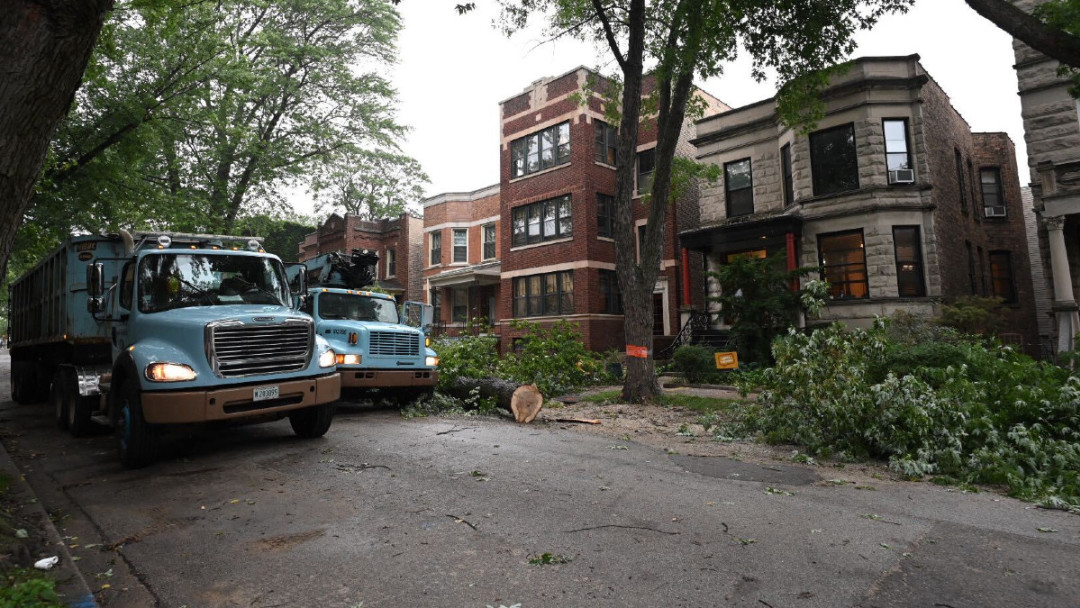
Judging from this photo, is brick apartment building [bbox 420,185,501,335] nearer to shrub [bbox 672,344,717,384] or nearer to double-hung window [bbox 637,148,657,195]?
double-hung window [bbox 637,148,657,195]

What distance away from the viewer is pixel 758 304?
1520 centimetres

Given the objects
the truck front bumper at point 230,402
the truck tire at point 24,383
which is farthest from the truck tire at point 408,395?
the truck tire at point 24,383

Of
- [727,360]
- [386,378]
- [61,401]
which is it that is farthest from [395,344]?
[727,360]

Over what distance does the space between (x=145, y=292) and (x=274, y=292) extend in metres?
1.49

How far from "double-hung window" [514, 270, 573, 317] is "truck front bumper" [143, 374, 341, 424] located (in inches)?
647

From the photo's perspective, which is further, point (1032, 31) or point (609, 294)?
point (609, 294)

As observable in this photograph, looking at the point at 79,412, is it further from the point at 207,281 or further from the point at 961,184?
the point at 961,184

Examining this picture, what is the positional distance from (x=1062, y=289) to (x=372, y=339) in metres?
17.2

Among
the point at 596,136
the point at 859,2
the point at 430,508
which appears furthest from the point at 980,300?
the point at 430,508

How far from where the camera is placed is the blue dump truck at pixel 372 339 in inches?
404

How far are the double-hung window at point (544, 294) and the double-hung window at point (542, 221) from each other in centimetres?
165

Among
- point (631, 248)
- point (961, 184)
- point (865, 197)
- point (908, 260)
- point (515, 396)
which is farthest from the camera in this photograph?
point (961, 184)

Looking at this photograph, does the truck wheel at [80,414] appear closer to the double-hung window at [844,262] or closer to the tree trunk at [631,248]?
the tree trunk at [631,248]

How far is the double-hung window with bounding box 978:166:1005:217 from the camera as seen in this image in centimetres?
2223
